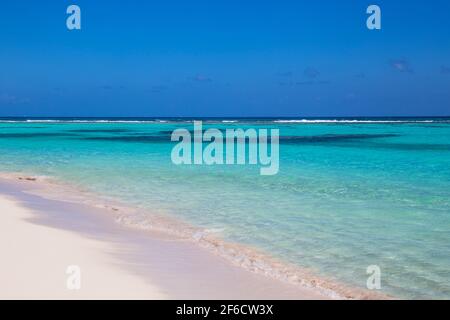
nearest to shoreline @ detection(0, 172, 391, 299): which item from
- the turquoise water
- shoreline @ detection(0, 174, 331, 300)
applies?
shoreline @ detection(0, 174, 331, 300)

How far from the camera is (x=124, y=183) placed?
41.7ft

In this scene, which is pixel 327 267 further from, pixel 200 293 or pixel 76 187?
pixel 76 187

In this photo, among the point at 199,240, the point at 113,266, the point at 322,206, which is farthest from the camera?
the point at 322,206

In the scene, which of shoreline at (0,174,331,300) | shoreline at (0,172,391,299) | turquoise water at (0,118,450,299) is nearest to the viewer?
shoreline at (0,174,331,300)

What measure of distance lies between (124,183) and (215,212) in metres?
4.68

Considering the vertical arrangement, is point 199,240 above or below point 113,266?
below

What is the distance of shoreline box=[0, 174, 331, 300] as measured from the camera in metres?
4.43

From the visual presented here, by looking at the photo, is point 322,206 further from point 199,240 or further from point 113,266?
point 113,266

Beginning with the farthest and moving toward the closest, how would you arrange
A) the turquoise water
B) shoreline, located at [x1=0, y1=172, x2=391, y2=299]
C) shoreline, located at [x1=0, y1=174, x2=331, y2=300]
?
the turquoise water → shoreline, located at [x1=0, y1=172, x2=391, y2=299] → shoreline, located at [x1=0, y1=174, x2=331, y2=300]

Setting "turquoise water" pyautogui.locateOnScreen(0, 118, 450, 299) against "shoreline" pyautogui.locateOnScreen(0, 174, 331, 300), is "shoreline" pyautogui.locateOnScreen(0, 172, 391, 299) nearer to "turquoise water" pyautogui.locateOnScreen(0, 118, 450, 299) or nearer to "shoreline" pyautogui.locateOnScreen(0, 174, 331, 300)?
"shoreline" pyautogui.locateOnScreen(0, 174, 331, 300)

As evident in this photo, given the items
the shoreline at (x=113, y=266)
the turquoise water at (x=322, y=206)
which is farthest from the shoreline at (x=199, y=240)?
the turquoise water at (x=322, y=206)

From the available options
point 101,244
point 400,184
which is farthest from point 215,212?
point 400,184

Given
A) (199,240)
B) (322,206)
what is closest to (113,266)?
(199,240)

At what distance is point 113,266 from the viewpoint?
5.17m
